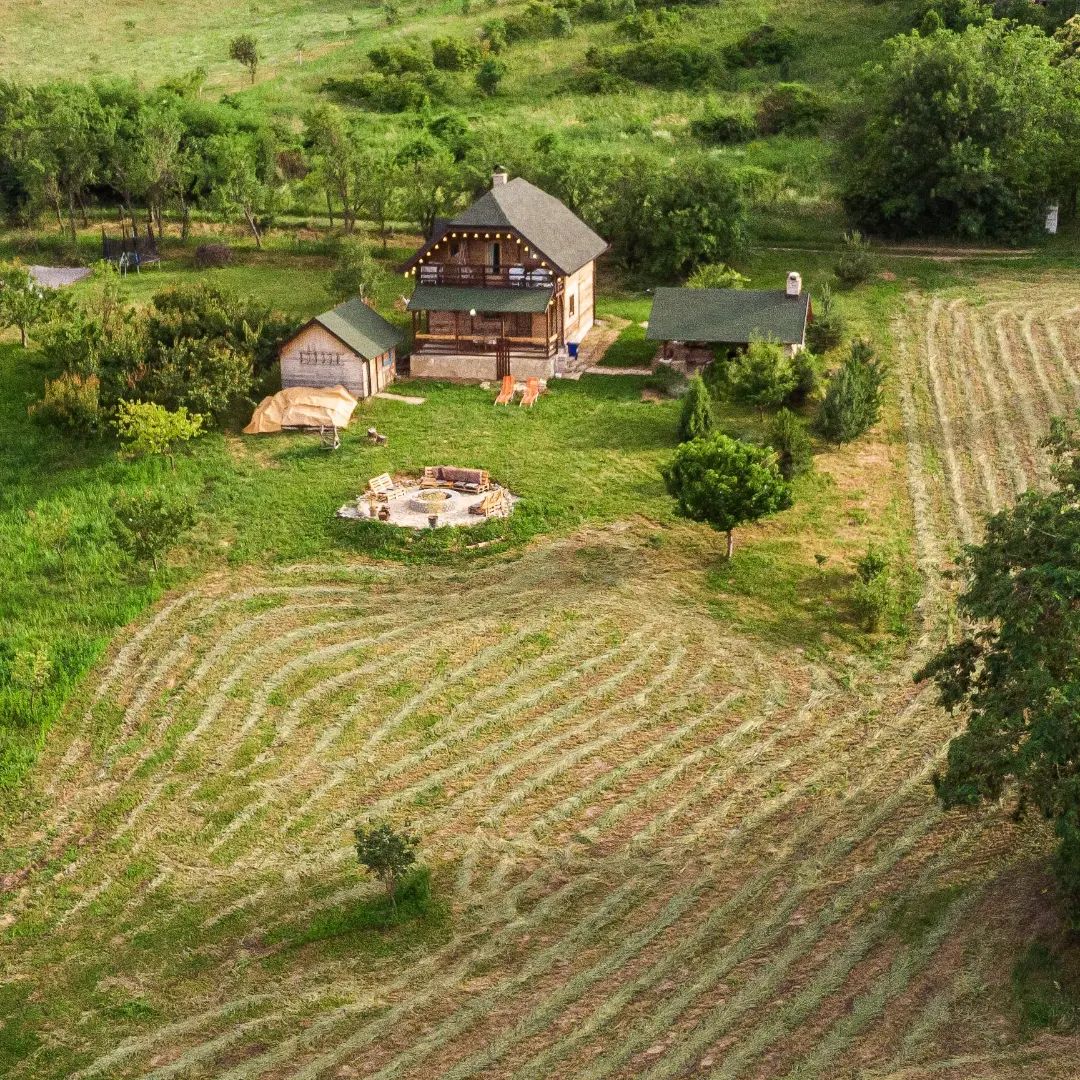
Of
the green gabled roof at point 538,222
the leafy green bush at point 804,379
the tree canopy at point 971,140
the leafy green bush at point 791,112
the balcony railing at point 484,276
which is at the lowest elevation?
the leafy green bush at point 804,379

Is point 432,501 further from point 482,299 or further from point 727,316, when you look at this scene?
point 727,316

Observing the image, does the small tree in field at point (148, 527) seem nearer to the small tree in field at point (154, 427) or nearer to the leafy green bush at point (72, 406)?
the small tree in field at point (154, 427)

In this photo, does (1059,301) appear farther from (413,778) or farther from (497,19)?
(497,19)

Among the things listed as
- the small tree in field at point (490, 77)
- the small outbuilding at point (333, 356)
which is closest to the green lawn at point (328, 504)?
the small outbuilding at point (333, 356)

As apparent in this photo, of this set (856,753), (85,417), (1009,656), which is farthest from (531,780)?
(85,417)

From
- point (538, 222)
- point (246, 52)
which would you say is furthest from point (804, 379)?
point (246, 52)

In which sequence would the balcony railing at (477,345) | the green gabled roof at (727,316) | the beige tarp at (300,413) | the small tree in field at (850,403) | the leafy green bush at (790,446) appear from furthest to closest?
the balcony railing at (477,345) < the green gabled roof at (727,316) < the beige tarp at (300,413) < the small tree in field at (850,403) < the leafy green bush at (790,446)
